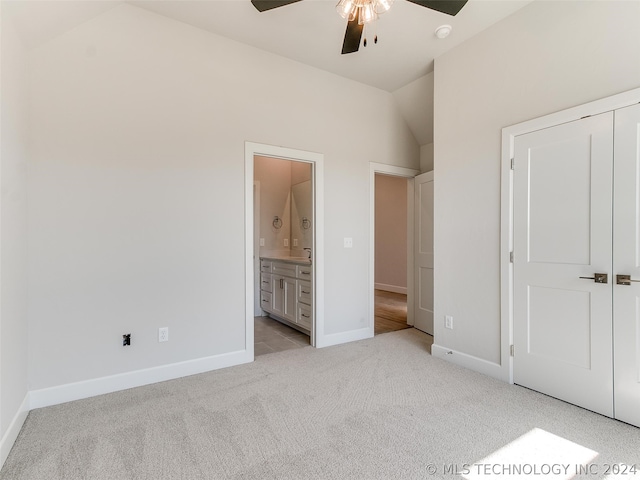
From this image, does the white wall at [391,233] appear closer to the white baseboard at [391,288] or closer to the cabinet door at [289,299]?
the white baseboard at [391,288]

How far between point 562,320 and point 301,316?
8.37 ft

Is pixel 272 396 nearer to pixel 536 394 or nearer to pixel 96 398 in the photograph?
pixel 96 398

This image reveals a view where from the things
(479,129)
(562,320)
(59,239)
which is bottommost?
(562,320)

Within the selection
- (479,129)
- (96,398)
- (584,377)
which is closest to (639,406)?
(584,377)

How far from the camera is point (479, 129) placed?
287 centimetres

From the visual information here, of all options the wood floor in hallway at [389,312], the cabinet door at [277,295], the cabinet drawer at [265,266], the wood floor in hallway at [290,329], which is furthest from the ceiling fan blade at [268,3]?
the wood floor in hallway at [389,312]

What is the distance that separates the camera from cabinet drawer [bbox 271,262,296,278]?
4.07 meters

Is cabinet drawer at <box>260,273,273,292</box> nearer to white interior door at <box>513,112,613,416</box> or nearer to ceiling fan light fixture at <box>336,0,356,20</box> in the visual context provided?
white interior door at <box>513,112,613,416</box>

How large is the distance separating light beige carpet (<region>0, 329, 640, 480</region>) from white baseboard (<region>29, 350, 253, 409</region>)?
79mm

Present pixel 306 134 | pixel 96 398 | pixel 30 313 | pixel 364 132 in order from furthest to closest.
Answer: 1. pixel 364 132
2. pixel 306 134
3. pixel 96 398
4. pixel 30 313

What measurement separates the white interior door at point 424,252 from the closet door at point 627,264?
197 centimetres

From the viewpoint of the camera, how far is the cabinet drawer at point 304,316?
373 centimetres

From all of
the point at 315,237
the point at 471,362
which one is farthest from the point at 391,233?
the point at 471,362

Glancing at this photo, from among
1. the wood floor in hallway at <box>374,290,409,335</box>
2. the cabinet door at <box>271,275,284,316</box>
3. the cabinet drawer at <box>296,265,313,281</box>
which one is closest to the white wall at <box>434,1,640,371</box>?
the wood floor in hallway at <box>374,290,409,335</box>
